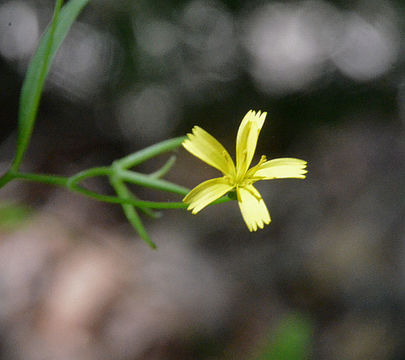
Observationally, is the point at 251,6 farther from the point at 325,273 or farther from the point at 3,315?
the point at 3,315

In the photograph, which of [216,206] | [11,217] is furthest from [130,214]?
[216,206]

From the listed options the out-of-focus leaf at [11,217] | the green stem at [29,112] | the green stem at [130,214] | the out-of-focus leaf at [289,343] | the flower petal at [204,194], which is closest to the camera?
the flower petal at [204,194]

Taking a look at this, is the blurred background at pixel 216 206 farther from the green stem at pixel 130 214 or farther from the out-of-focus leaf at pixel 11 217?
the green stem at pixel 130 214

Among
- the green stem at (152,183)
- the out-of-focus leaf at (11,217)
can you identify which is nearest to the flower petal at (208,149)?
the green stem at (152,183)

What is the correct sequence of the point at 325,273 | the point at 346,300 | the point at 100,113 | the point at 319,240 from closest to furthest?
1. the point at 346,300
2. the point at 325,273
3. the point at 319,240
4. the point at 100,113

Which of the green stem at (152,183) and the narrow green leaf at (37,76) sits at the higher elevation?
the narrow green leaf at (37,76)

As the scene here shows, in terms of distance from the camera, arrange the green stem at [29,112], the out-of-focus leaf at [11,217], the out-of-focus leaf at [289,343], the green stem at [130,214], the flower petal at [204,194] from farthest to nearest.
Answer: the out-of-focus leaf at [11,217], the out-of-focus leaf at [289,343], the green stem at [130,214], the green stem at [29,112], the flower petal at [204,194]

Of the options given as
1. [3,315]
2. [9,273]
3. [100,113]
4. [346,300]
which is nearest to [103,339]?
[3,315]

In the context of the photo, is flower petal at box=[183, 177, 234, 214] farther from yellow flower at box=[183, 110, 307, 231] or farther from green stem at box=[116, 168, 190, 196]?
green stem at box=[116, 168, 190, 196]
